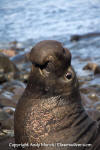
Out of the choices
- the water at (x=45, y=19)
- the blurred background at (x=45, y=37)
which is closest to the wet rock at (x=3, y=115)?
the blurred background at (x=45, y=37)

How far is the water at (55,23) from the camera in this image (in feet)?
52.3

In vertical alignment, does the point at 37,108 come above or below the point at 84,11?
above

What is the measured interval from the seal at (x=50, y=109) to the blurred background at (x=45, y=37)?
168 centimetres

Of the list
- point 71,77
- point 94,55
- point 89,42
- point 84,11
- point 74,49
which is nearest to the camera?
point 71,77

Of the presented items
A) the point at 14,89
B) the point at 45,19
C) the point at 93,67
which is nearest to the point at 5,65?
the point at 14,89

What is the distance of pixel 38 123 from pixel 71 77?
0.62 metres

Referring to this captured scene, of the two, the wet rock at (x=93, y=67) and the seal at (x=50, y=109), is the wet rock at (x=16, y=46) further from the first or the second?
the seal at (x=50, y=109)

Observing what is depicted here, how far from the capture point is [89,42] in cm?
1678

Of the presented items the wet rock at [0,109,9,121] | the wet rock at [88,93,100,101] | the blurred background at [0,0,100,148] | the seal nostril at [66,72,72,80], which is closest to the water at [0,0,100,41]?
the blurred background at [0,0,100,148]

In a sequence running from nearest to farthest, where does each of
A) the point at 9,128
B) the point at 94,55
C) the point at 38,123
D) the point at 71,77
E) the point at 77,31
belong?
the point at 38,123
the point at 71,77
the point at 9,128
the point at 94,55
the point at 77,31

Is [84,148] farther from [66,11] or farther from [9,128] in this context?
[66,11]

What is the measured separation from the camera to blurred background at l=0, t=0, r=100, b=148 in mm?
8398

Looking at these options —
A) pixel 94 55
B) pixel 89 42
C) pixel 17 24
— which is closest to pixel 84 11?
pixel 17 24

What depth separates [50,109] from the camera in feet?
11.1
